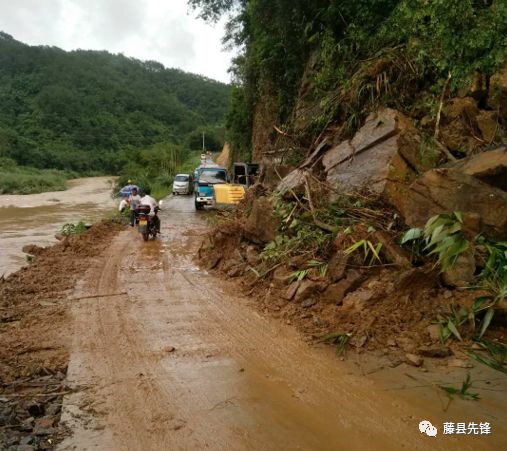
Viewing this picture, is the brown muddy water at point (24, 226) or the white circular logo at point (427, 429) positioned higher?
the white circular logo at point (427, 429)

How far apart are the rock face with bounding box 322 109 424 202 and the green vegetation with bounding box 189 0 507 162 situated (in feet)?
2.57

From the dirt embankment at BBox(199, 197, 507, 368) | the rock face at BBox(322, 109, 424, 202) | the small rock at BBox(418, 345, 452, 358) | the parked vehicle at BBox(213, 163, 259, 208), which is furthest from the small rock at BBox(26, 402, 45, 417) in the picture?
the parked vehicle at BBox(213, 163, 259, 208)

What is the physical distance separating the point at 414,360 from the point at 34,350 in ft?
12.8

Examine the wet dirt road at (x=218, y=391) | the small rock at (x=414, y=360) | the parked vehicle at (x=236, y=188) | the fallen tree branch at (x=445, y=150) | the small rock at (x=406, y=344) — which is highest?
the fallen tree branch at (x=445, y=150)

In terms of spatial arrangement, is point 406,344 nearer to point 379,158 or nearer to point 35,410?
point 379,158

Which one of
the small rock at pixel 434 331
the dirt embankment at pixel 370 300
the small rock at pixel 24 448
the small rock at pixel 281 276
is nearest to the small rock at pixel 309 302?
the dirt embankment at pixel 370 300

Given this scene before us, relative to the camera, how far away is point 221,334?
521cm

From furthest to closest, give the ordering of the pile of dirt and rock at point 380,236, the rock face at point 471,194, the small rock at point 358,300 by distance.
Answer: the small rock at point 358,300
the rock face at point 471,194
the pile of dirt and rock at point 380,236

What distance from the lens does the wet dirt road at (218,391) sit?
320cm

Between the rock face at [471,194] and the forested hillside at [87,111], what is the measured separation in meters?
70.7

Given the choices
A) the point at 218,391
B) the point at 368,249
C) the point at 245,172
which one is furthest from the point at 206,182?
the point at 218,391

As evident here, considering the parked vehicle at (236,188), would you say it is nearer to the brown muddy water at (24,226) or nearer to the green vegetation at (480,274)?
the brown muddy water at (24,226)

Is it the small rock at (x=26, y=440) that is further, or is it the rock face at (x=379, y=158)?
the rock face at (x=379, y=158)

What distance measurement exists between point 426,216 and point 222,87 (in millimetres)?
154042
